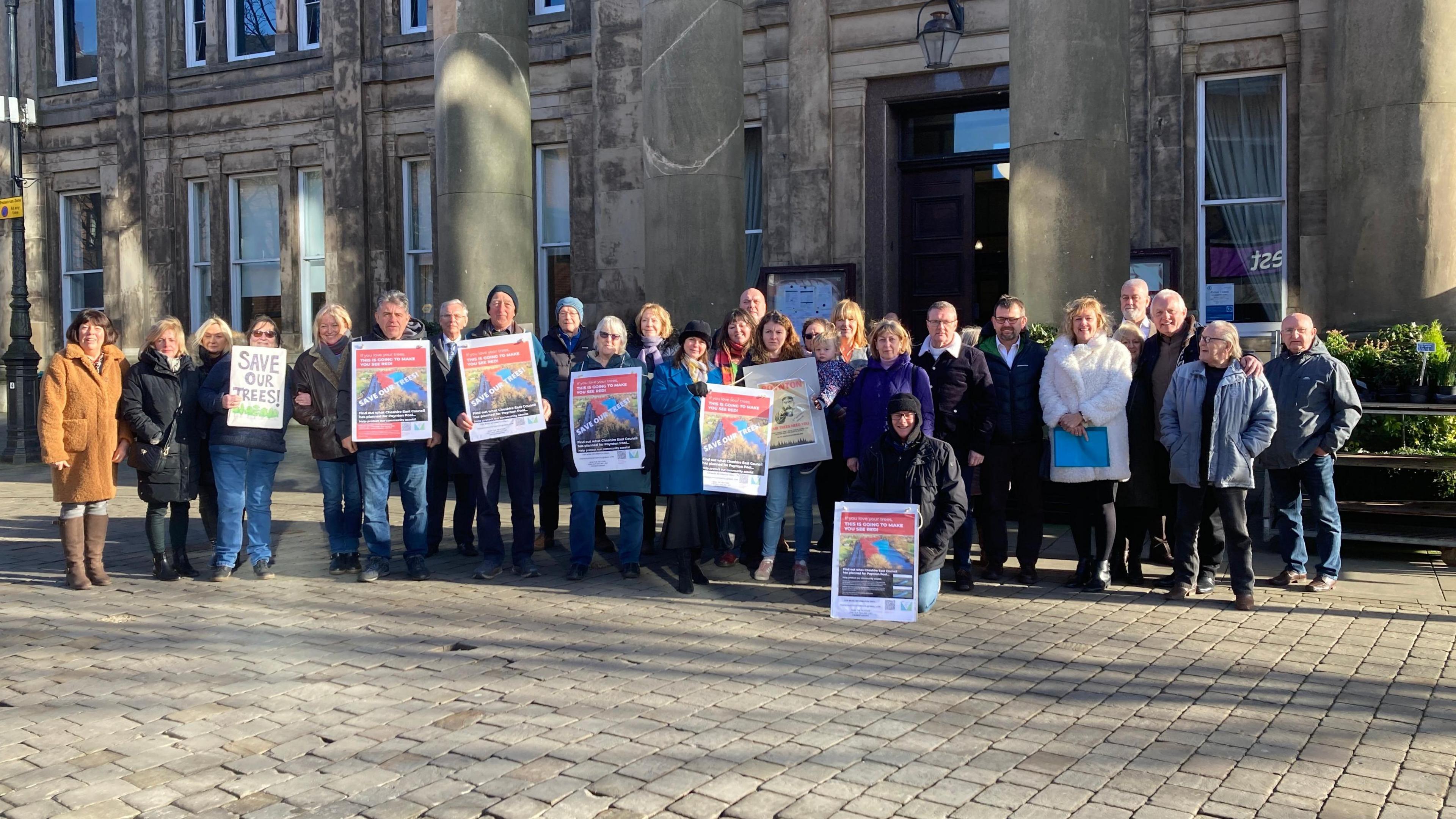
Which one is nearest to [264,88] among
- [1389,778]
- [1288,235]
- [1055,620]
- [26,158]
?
[26,158]

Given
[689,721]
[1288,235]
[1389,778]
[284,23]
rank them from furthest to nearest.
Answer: [284,23]
[1288,235]
[689,721]
[1389,778]

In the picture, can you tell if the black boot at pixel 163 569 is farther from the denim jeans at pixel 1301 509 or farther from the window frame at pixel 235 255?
the window frame at pixel 235 255

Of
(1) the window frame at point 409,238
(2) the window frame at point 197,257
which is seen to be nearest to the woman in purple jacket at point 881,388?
(1) the window frame at point 409,238

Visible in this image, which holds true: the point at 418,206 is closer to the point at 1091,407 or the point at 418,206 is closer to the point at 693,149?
the point at 693,149

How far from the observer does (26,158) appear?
23.5 metres

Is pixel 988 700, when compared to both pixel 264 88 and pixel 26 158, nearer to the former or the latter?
pixel 264 88

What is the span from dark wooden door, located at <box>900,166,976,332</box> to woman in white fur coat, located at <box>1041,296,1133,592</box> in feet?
25.2

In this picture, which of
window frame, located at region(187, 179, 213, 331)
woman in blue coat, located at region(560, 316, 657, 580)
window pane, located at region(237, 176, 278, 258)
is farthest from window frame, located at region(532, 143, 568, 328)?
woman in blue coat, located at region(560, 316, 657, 580)

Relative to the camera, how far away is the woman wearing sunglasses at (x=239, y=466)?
908 cm

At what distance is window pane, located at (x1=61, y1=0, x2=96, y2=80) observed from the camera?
23.5m

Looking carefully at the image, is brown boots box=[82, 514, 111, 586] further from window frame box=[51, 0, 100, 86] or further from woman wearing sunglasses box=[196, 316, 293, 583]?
window frame box=[51, 0, 100, 86]

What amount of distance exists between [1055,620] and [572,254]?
1238cm

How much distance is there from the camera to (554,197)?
19219mm

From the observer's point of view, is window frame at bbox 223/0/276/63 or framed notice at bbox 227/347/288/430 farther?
window frame at bbox 223/0/276/63
